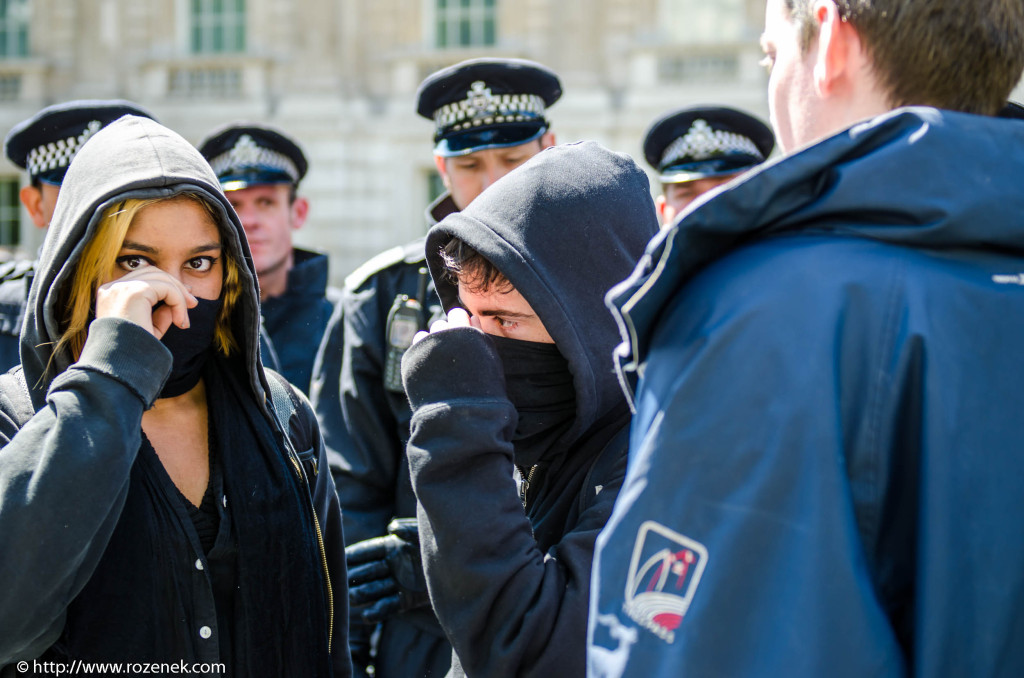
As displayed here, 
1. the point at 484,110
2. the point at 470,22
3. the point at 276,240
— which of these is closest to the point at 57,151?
the point at 276,240

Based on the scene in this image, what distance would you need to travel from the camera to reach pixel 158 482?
1.94 meters

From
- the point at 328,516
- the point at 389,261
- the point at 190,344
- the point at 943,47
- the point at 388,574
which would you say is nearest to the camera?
the point at 943,47

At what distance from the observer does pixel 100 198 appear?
6.40 feet

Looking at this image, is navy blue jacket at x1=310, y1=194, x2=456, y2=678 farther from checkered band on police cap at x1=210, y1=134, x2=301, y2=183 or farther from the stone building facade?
the stone building facade

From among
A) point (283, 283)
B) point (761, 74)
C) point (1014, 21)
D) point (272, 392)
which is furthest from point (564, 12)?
point (1014, 21)

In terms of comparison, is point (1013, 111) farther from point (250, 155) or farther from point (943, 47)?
point (250, 155)

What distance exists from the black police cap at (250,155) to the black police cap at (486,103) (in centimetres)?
100

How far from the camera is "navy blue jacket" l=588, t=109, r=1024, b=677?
98 centimetres

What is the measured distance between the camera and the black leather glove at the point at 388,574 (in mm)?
2545

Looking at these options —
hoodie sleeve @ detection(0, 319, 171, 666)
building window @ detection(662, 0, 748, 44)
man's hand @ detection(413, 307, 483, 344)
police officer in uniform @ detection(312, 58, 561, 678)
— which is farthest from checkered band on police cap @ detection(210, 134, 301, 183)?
building window @ detection(662, 0, 748, 44)

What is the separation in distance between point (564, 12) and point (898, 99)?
13.2m

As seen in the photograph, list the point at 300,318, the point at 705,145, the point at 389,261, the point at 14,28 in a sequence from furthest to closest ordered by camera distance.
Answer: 1. the point at 14,28
2. the point at 705,145
3. the point at 300,318
4. the point at 389,261

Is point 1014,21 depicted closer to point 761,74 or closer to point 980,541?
point 980,541

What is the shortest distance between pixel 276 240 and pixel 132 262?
94.5 inches
